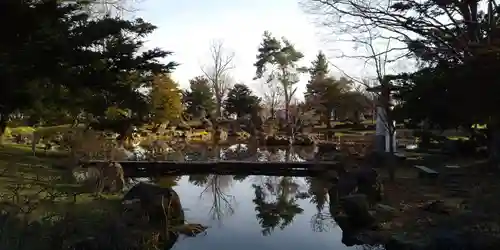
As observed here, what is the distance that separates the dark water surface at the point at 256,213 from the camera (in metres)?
6.86

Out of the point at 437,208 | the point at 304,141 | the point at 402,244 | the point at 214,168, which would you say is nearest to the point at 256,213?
the point at 437,208

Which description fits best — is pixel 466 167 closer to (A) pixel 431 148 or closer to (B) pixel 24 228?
(A) pixel 431 148

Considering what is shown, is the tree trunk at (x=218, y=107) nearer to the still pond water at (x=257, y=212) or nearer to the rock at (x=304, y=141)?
the rock at (x=304, y=141)

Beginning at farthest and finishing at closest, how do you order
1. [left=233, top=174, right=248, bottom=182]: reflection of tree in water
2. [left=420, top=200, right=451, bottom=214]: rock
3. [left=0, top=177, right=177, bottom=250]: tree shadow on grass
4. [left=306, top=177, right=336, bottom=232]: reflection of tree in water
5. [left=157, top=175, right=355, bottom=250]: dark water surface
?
[left=233, top=174, right=248, bottom=182]: reflection of tree in water
[left=306, top=177, right=336, bottom=232]: reflection of tree in water
[left=420, top=200, right=451, bottom=214]: rock
[left=157, top=175, right=355, bottom=250]: dark water surface
[left=0, top=177, right=177, bottom=250]: tree shadow on grass

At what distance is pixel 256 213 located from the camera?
8836 mm

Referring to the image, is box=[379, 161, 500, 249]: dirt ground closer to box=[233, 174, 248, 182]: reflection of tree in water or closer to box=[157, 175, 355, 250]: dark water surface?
box=[157, 175, 355, 250]: dark water surface

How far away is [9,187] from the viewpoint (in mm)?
8086

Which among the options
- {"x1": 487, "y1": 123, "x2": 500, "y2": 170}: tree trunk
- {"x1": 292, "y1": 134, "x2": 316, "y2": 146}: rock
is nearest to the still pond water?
{"x1": 487, "y1": 123, "x2": 500, "y2": 170}: tree trunk

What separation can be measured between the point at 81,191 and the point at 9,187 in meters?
1.19

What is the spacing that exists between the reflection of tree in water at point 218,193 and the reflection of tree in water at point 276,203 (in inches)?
22.1

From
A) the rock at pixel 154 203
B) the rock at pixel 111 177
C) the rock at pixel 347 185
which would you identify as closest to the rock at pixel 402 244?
the rock at pixel 347 185

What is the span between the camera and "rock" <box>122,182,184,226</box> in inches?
266

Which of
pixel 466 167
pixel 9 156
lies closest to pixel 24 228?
pixel 9 156

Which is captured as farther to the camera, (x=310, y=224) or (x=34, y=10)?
(x=310, y=224)
